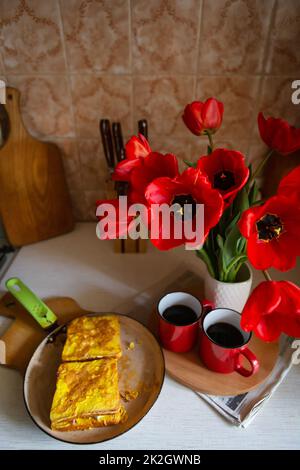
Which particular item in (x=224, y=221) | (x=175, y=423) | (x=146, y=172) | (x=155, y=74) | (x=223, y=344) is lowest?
(x=175, y=423)

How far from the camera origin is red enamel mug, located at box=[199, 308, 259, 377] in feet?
1.82

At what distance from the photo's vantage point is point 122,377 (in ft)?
1.98

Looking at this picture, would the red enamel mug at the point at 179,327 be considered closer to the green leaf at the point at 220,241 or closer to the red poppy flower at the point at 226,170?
the green leaf at the point at 220,241

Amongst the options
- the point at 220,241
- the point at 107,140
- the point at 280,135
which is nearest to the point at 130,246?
the point at 107,140

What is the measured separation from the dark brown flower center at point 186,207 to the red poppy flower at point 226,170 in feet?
0.15

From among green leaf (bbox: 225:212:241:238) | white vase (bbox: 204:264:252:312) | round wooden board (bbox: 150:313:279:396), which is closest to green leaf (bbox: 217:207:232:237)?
green leaf (bbox: 225:212:241:238)

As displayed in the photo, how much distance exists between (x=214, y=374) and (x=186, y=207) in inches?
13.6

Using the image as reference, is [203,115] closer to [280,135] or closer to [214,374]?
[280,135]

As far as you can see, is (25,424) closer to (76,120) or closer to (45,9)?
(76,120)

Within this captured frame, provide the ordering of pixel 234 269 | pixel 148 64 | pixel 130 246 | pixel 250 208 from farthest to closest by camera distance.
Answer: pixel 130 246
pixel 148 64
pixel 234 269
pixel 250 208

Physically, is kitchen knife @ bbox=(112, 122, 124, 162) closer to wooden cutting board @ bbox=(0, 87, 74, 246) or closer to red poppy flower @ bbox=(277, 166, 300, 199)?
wooden cutting board @ bbox=(0, 87, 74, 246)

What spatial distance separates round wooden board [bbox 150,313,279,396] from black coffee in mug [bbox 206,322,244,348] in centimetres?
6

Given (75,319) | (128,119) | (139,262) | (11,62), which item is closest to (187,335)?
(75,319)

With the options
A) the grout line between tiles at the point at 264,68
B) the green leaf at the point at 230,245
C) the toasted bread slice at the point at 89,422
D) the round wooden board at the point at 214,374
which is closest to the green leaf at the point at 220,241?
the green leaf at the point at 230,245
